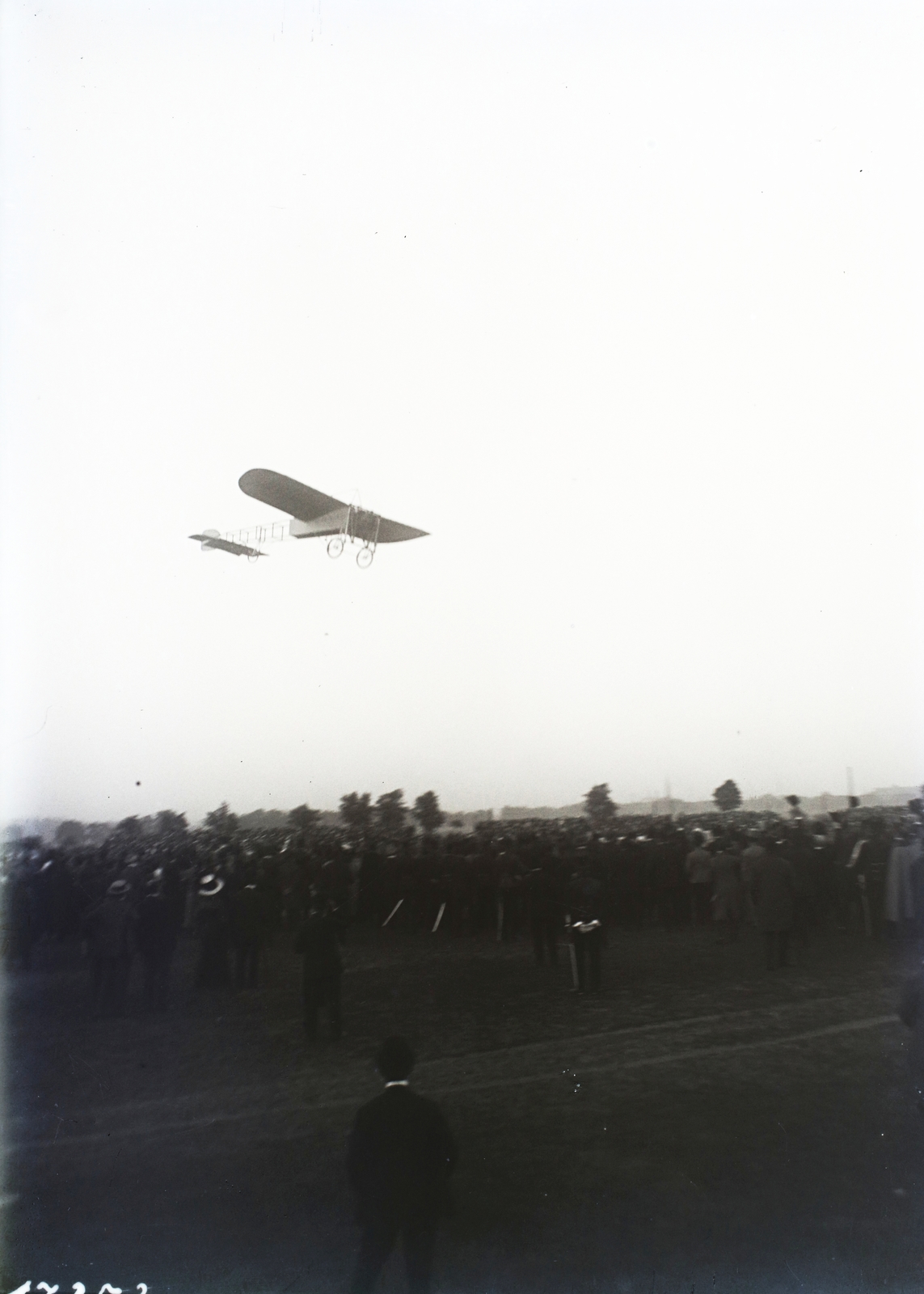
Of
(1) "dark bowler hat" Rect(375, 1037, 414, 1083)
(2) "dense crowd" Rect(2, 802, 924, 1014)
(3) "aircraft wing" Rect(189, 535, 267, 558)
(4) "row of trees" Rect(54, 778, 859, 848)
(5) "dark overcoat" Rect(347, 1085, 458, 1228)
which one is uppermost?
(3) "aircraft wing" Rect(189, 535, 267, 558)

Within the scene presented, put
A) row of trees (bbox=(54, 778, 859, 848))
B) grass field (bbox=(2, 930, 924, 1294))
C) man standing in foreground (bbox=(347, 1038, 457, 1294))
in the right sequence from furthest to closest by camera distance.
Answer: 1. row of trees (bbox=(54, 778, 859, 848))
2. grass field (bbox=(2, 930, 924, 1294))
3. man standing in foreground (bbox=(347, 1038, 457, 1294))

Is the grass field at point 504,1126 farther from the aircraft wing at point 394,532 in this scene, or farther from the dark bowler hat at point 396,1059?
the aircraft wing at point 394,532

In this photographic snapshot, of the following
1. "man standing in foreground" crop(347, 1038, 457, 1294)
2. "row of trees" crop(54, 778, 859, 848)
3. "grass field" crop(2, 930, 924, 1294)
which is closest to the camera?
"man standing in foreground" crop(347, 1038, 457, 1294)

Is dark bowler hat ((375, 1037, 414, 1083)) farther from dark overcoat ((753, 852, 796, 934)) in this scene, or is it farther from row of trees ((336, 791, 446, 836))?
dark overcoat ((753, 852, 796, 934))

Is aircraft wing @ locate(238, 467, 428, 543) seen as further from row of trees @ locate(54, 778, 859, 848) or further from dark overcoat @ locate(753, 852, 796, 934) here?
dark overcoat @ locate(753, 852, 796, 934)

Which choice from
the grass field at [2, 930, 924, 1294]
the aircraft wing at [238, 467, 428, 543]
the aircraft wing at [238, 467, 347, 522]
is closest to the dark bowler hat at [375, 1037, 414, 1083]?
the grass field at [2, 930, 924, 1294]

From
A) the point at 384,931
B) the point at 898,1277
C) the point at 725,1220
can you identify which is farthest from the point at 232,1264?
the point at 898,1277

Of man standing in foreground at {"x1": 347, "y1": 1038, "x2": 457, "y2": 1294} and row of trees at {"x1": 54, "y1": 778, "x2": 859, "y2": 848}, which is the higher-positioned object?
row of trees at {"x1": 54, "y1": 778, "x2": 859, "y2": 848}

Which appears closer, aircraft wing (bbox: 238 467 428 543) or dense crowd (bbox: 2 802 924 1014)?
dense crowd (bbox: 2 802 924 1014)
